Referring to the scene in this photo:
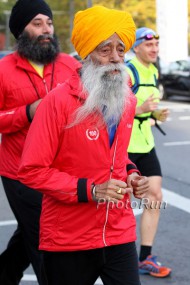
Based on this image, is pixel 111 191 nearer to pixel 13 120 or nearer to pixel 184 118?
pixel 13 120

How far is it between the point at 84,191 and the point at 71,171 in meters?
0.16

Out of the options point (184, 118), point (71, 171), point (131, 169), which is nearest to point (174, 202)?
point (131, 169)

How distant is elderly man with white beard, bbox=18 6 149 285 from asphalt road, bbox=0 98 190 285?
7.40ft

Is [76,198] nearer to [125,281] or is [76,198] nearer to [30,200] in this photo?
[125,281]

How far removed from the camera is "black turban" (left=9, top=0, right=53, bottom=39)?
442cm

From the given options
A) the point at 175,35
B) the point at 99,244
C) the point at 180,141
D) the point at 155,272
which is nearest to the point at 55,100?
the point at 99,244

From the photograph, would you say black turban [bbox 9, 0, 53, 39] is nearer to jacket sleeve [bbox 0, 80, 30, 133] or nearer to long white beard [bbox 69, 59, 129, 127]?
jacket sleeve [bbox 0, 80, 30, 133]

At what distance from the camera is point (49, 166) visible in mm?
3234

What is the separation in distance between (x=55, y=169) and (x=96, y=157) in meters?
0.19

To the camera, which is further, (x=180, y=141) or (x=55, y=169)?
(x=180, y=141)

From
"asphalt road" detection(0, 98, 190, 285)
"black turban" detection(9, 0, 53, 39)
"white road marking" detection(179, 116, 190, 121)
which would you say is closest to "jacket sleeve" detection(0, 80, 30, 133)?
"black turban" detection(9, 0, 53, 39)

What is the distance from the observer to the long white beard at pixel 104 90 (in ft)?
10.7

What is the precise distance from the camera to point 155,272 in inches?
223

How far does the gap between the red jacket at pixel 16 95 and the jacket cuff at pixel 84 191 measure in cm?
113
